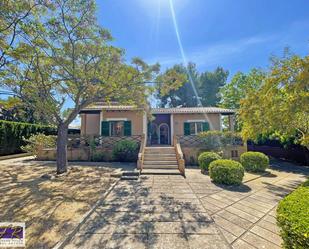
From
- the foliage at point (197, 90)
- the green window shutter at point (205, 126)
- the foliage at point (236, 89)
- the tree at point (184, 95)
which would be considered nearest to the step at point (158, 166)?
the green window shutter at point (205, 126)

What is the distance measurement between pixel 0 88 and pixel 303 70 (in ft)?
42.7

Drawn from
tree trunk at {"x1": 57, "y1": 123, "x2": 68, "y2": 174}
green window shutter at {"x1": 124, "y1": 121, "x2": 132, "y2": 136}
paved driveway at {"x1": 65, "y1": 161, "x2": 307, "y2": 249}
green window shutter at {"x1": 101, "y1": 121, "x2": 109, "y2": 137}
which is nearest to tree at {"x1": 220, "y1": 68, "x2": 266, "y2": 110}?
green window shutter at {"x1": 124, "y1": 121, "x2": 132, "y2": 136}

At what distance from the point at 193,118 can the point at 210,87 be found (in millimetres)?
17128

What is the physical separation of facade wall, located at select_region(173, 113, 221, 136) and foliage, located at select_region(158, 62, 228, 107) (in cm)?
1403

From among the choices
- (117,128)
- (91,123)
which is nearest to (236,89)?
(117,128)

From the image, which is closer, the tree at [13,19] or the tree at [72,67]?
the tree at [13,19]

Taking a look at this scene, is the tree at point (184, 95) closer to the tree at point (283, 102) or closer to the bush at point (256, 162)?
the bush at point (256, 162)

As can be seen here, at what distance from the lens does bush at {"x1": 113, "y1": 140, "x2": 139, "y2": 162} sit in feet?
37.0

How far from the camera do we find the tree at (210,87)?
2870 centimetres

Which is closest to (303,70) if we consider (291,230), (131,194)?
(291,230)

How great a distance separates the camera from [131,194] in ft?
18.4

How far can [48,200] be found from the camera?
4.87 m

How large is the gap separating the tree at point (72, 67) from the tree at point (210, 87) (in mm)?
21960

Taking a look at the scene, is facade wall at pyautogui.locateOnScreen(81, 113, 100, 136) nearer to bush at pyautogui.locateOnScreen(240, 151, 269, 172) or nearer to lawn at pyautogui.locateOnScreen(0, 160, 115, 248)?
lawn at pyautogui.locateOnScreen(0, 160, 115, 248)
